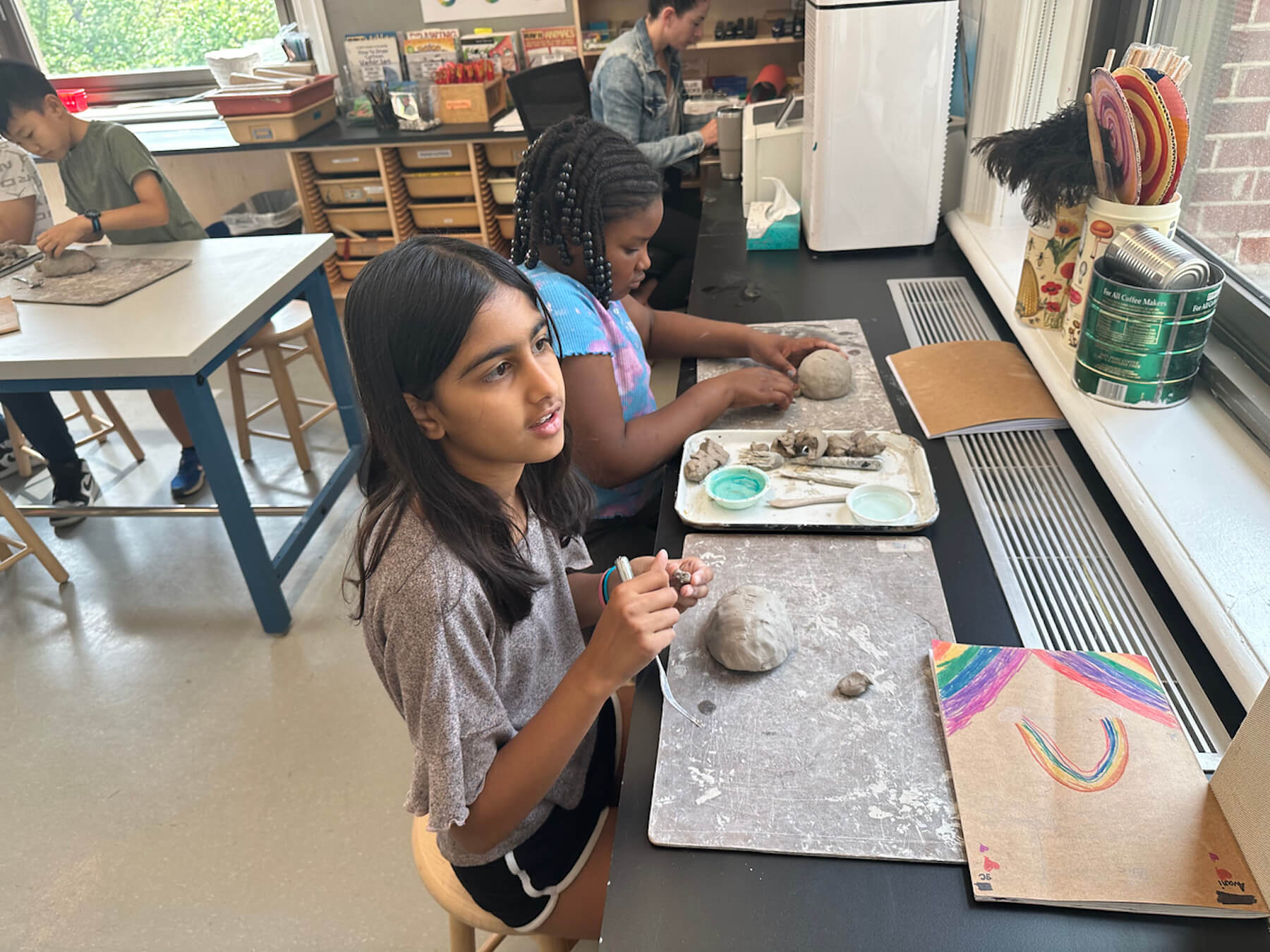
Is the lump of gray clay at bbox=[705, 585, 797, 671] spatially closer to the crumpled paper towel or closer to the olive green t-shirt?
the crumpled paper towel

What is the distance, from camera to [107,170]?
2389 millimetres

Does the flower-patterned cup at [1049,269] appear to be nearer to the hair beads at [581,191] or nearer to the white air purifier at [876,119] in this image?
the white air purifier at [876,119]

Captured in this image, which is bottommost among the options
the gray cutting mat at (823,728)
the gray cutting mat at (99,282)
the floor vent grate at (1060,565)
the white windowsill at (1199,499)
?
the floor vent grate at (1060,565)

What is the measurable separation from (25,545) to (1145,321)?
265 centimetres

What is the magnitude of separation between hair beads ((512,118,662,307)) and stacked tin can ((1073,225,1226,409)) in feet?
2.03

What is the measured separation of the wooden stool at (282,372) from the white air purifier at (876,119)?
1444 mm

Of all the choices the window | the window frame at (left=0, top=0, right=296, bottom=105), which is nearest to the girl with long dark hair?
the window

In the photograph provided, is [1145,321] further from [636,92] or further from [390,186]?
[390,186]

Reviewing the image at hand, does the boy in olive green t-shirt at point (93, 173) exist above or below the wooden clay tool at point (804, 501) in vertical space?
above

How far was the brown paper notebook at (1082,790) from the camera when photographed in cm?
64

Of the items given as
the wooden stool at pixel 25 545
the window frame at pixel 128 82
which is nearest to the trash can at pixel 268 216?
the window frame at pixel 128 82

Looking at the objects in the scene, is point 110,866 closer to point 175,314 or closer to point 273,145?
point 175,314

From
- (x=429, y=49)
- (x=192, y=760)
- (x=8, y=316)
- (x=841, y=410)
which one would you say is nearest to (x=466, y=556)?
(x=841, y=410)

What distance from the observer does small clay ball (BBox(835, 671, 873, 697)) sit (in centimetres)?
83
